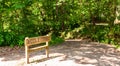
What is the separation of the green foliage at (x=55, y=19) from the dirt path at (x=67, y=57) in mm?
1651

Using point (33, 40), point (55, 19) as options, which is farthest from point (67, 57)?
point (55, 19)

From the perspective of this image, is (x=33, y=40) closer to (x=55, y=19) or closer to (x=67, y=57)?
(x=67, y=57)

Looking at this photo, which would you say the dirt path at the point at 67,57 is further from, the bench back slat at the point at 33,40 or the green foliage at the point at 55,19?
the green foliage at the point at 55,19

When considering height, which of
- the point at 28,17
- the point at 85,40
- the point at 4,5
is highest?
the point at 4,5

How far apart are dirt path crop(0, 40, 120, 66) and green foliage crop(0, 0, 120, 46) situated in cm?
165

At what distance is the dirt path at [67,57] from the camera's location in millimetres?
8242

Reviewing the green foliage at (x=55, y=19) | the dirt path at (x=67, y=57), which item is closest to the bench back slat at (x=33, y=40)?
the dirt path at (x=67, y=57)

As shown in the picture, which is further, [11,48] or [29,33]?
[29,33]

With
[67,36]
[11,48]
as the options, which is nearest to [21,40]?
[11,48]

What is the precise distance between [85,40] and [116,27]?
235 centimetres

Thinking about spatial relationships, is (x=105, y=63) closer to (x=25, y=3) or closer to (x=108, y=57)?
(x=108, y=57)

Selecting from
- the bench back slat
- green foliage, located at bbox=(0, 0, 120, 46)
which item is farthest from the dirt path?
green foliage, located at bbox=(0, 0, 120, 46)

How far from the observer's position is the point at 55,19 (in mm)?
14203

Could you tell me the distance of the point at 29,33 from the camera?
1278 centimetres
